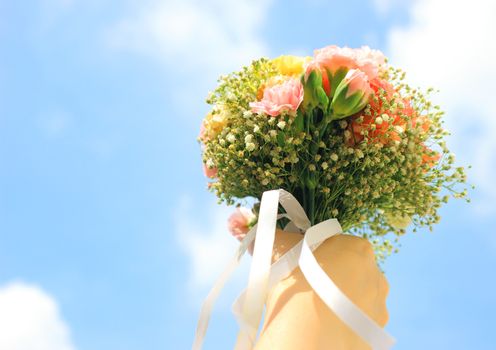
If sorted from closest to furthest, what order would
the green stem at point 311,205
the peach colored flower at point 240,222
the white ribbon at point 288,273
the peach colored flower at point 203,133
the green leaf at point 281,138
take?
the white ribbon at point 288,273 → the green leaf at point 281,138 → the green stem at point 311,205 → the peach colored flower at point 203,133 → the peach colored flower at point 240,222

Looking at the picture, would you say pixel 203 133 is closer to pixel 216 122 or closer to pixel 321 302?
pixel 216 122

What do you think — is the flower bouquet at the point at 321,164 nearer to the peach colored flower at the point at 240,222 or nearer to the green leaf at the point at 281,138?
the green leaf at the point at 281,138

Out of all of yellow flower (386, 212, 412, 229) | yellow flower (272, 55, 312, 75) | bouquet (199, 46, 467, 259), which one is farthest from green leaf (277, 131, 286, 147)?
yellow flower (386, 212, 412, 229)

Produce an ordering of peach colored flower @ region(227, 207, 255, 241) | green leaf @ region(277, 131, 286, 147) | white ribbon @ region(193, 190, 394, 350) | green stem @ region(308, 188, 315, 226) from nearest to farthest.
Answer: white ribbon @ region(193, 190, 394, 350) < green leaf @ region(277, 131, 286, 147) < green stem @ region(308, 188, 315, 226) < peach colored flower @ region(227, 207, 255, 241)

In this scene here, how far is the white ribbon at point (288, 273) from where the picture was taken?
2.10m

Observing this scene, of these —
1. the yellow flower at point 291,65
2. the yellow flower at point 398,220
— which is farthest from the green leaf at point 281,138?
the yellow flower at point 398,220

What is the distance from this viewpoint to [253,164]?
229cm

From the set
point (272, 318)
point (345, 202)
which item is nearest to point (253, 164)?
point (345, 202)

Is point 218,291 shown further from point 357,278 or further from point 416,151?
point 416,151

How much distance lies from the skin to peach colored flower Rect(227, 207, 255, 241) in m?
0.41

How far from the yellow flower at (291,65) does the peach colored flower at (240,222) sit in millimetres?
710

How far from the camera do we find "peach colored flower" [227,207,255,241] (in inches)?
112

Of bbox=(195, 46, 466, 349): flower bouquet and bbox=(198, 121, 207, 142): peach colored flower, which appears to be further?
bbox=(198, 121, 207, 142): peach colored flower

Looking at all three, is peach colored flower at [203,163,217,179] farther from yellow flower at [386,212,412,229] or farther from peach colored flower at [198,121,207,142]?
yellow flower at [386,212,412,229]
